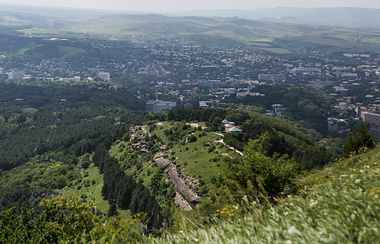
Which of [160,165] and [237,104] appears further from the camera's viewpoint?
[237,104]

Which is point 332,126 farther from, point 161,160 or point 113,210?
point 113,210

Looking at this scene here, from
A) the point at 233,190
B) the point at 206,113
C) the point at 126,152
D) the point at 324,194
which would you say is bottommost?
the point at 126,152

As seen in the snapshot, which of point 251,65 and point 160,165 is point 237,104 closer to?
point 160,165

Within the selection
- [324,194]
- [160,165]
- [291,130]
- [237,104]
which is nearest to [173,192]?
[160,165]

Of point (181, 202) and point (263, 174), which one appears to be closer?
point (263, 174)

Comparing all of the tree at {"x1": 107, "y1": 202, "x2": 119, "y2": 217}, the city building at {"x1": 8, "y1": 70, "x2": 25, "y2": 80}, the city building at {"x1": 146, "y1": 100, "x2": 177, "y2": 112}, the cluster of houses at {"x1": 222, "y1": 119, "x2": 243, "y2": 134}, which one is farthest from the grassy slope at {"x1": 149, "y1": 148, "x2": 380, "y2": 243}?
the city building at {"x1": 8, "y1": 70, "x2": 25, "y2": 80}

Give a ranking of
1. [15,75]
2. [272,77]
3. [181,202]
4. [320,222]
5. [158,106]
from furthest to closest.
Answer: [15,75]
[272,77]
[158,106]
[181,202]
[320,222]

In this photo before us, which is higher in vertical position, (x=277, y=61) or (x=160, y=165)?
(x=160, y=165)

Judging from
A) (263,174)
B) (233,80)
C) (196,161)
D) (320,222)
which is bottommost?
(233,80)

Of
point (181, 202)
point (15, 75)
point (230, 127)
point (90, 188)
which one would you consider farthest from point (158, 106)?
point (15, 75)
